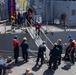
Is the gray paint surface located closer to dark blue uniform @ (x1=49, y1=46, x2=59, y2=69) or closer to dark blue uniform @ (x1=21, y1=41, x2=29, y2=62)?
dark blue uniform @ (x1=21, y1=41, x2=29, y2=62)

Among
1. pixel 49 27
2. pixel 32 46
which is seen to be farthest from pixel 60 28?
pixel 32 46

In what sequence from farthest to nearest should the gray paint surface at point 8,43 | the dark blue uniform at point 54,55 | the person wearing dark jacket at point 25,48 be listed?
the gray paint surface at point 8,43 < the person wearing dark jacket at point 25,48 < the dark blue uniform at point 54,55

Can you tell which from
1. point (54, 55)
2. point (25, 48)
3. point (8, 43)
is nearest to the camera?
point (54, 55)

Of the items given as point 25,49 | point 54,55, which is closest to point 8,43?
point 25,49

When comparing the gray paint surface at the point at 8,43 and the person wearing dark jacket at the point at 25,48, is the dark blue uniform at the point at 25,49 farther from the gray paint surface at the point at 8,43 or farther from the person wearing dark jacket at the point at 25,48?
the gray paint surface at the point at 8,43

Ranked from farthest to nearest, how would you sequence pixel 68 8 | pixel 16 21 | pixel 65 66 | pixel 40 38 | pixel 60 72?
pixel 68 8, pixel 16 21, pixel 40 38, pixel 65 66, pixel 60 72

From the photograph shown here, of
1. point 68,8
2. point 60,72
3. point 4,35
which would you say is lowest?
point 60,72

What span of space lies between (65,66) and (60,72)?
1.02 metres

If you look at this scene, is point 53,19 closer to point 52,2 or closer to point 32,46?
point 52,2

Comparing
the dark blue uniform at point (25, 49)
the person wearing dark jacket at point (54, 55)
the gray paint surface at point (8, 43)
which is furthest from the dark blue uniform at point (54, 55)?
the gray paint surface at point (8, 43)

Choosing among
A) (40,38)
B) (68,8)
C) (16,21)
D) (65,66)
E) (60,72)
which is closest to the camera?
(60,72)

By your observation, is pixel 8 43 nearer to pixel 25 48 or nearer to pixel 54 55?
pixel 25 48

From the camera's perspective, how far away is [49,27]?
72.9ft

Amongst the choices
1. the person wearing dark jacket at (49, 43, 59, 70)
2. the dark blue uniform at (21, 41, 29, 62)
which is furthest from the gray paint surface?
the person wearing dark jacket at (49, 43, 59, 70)
